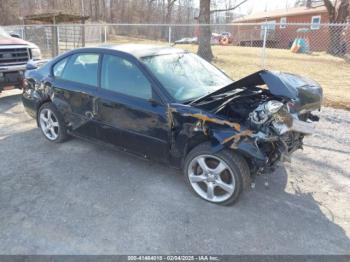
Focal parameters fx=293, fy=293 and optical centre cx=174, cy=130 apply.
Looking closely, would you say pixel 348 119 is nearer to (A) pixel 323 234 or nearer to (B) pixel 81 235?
(A) pixel 323 234

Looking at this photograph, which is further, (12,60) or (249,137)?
(12,60)

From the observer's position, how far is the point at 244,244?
2619 millimetres

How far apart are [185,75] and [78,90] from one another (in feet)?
5.06

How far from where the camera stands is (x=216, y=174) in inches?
123

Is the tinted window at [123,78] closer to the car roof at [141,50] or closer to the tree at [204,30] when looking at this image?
the car roof at [141,50]

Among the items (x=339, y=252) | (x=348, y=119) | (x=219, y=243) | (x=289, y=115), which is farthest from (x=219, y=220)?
(x=348, y=119)

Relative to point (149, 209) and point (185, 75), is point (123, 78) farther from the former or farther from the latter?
point (149, 209)

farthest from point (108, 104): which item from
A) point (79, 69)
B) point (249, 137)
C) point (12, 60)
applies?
point (12, 60)

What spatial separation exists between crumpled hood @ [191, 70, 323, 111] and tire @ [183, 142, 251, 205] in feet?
2.08

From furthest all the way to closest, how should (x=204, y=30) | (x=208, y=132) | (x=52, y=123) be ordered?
1. (x=204, y=30)
2. (x=52, y=123)
3. (x=208, y=132)

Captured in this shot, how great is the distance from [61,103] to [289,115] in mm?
3237

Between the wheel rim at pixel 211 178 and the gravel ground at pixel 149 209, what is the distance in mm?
120

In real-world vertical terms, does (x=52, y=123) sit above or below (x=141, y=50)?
below

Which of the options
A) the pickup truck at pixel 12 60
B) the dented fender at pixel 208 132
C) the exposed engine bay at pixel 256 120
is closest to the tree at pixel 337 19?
the pickup truck at pixel 12 60
